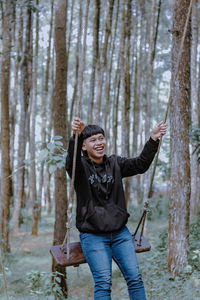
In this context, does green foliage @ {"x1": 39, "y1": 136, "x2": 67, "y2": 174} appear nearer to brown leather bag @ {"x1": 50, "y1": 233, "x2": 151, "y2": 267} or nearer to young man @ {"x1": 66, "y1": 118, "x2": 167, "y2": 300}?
young man @ {"x1": 66, "y1": 118, "x2": 167, "y2": 300}

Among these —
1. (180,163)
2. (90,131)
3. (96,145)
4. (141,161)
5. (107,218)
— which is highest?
(90,131)

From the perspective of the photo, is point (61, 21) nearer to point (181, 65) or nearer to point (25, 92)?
point (181, 65)

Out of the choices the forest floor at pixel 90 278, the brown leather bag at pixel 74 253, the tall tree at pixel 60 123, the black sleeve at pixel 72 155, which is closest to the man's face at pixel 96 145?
the black sleeve at pixel 72 155

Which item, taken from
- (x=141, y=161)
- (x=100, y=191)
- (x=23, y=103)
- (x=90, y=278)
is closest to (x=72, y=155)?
(x=100, y=191)

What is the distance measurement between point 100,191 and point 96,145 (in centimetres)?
36

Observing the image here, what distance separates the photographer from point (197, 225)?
567 centimetres

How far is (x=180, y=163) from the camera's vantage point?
425 centimetres

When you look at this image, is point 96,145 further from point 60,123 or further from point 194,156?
point 194,156

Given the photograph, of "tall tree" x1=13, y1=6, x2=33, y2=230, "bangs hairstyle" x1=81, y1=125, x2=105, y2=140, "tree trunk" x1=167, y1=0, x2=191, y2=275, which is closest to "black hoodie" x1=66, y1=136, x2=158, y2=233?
"bangs hairstyle" x1=81, y1=125, x2=105, y2=140

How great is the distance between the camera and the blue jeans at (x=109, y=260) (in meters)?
2.22

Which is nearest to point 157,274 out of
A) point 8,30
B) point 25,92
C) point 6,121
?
point 6,121

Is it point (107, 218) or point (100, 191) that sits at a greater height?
point (100, 191)

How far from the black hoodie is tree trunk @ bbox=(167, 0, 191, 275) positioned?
69.1 inches

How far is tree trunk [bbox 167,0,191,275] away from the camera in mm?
4219
